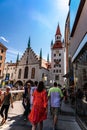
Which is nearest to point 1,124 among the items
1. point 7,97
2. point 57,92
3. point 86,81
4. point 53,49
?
point 7,97

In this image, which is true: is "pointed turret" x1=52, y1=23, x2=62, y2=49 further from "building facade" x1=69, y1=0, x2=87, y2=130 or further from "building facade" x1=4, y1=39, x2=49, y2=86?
"building facade" x1=69, y1=0, x2=87, y2=130

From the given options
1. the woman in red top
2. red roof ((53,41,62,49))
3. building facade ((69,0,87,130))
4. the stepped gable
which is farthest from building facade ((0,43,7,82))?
the woman in red top

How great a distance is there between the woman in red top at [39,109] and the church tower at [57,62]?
5395 centimetres

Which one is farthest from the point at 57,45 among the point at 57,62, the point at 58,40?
the point at 57,62

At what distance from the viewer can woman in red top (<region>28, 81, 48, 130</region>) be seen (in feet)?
14.3

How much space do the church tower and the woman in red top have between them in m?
53.9

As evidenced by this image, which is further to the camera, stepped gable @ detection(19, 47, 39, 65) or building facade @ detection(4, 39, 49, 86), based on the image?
stepped gable @ detection(19, 47, 39, 65)

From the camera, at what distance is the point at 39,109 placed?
4.48 m

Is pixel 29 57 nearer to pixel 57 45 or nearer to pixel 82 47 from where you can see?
pixel 57 45

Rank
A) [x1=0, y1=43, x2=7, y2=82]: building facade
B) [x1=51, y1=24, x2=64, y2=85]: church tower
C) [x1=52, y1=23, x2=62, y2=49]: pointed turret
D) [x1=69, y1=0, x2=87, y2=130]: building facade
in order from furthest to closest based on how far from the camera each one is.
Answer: [x1=52, y1=23, x2=62, y2=49]: pointed turret < [x1=51, y1=24, x2=64, y2=85]: church tower < [x1=0, y1=43, x2=7, y2=82]: building facade < [x1=69, y1=0, x2=87, y2=130]: building facade

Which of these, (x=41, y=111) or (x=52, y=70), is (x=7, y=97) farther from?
(x=52, y=70)

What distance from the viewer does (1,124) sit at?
18.8 feet

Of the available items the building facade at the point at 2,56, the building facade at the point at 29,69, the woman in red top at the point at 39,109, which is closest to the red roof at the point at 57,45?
the building facade at the point at 29,69

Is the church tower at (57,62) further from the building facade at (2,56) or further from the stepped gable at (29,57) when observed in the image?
the building facade at (2,56)
